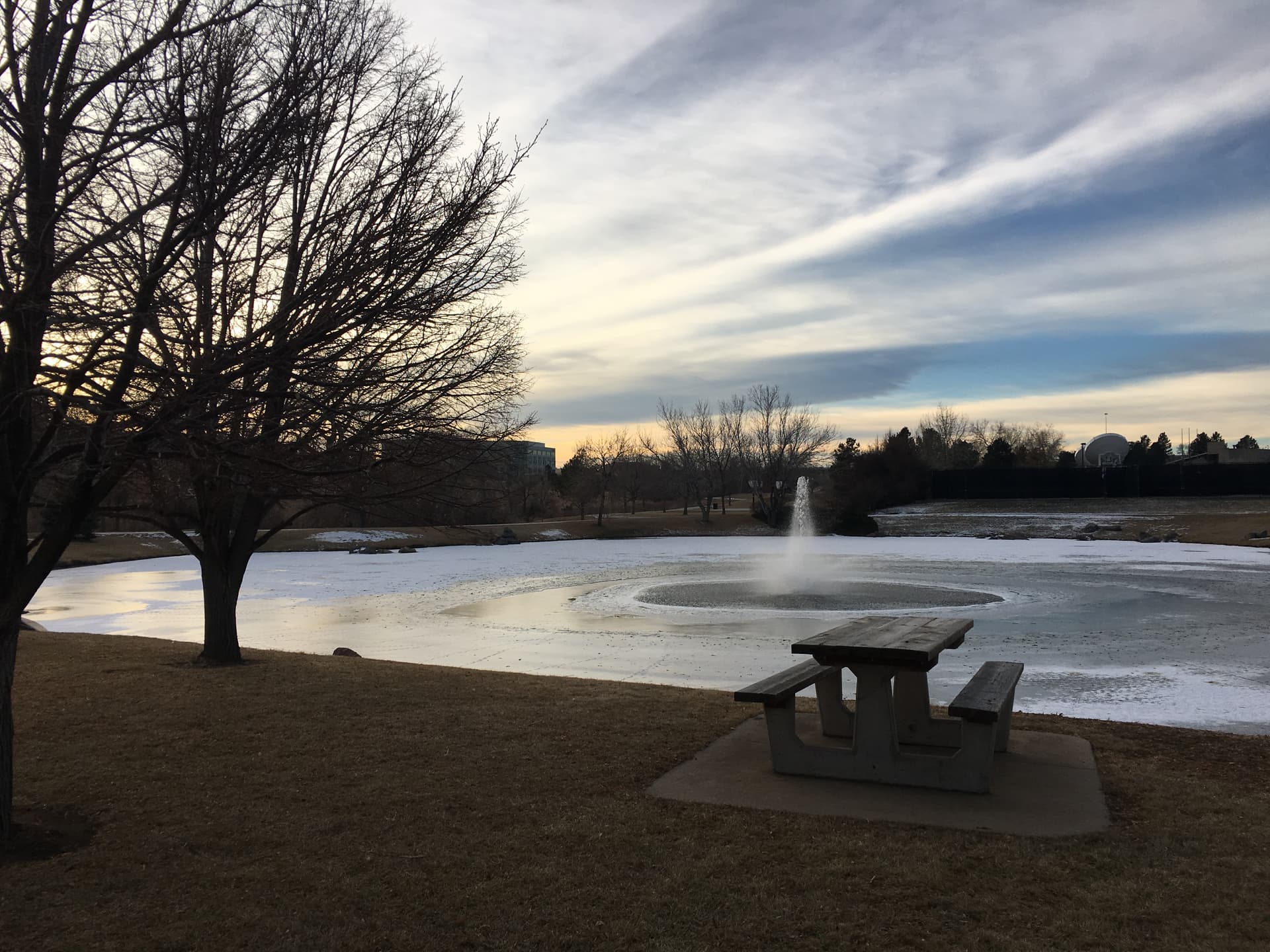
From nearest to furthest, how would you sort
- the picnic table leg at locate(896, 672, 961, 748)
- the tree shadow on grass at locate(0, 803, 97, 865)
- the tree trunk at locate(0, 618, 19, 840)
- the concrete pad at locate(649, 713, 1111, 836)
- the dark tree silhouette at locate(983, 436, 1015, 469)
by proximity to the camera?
the tree shadow on grass at locate(0, 803, 97, 865)
the tree trunk at locate(0, 618, 19, 840)
the concrete pad at locate(649, 713, 1111, 836)
the picnic table leg at locate(896, 672, 961, 748)
the dark tree silhouette at locate(983, 436, 1015, 469)

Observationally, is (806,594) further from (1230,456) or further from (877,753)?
(1230,456)

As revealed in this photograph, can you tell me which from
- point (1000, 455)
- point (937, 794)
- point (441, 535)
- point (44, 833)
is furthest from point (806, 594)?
point (1000, 455)

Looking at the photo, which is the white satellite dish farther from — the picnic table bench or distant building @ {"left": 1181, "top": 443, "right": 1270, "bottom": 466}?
the picnic table bench

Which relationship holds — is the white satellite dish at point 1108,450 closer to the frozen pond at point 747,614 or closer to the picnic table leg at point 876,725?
the frozen pond at point 747,614

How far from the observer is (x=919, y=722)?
6.40 m

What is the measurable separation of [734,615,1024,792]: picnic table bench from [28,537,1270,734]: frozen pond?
2.59m

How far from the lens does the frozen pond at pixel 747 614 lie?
32.8 feet

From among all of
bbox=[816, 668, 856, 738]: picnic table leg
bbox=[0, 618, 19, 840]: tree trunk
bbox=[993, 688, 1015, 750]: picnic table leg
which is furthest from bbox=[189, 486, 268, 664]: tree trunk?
bbox=[993, 688, 1015, 750]: picnic table leg

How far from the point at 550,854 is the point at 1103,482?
58.2m

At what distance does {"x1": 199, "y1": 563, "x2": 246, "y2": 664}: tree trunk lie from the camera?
9.86 m

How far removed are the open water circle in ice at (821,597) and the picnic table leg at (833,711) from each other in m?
9.61

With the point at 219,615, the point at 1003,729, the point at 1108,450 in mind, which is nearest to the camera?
the point at 1003,729

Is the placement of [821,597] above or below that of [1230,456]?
below

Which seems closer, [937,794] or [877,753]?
[937,794]
